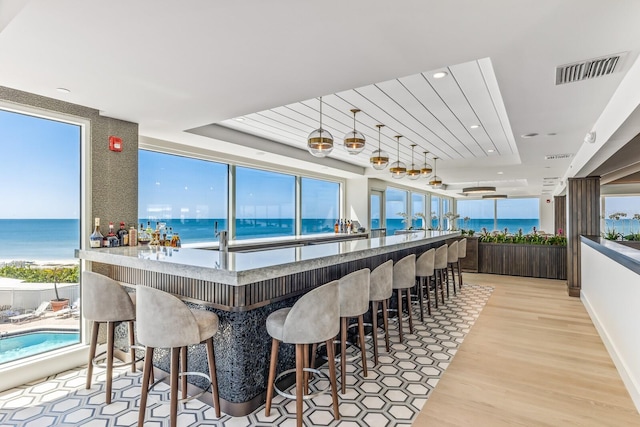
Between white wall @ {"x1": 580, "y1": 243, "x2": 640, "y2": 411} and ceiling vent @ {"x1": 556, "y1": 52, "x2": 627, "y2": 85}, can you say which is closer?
ceiling vent @ {"x1": 556, "y1": 52, "x2": 627, "y2": 85}

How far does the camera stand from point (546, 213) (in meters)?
16.3

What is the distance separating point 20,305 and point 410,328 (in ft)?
12.7

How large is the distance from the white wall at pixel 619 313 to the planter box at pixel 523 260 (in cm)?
280

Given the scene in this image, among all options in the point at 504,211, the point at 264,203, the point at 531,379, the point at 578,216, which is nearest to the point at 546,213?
the point at 504,211

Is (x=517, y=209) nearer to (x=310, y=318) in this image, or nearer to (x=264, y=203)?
(x=264, y=203)

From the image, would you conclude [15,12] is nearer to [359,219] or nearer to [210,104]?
[210,104]

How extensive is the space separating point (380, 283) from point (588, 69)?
2254mm

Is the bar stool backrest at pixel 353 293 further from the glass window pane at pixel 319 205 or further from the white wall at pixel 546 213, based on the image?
the white wall at pixel 546 213

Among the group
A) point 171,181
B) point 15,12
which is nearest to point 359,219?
point 171,181

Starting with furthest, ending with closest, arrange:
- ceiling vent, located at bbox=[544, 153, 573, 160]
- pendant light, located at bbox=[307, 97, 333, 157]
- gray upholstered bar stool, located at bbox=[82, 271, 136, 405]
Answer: ceiling vent, located at bbox=[544, 153, 573, 160]
pendant light, located at bbox=[307, 97, 333, 157]
gray upholstered bar stool, located at bbox=[82, 271, 136, 405]

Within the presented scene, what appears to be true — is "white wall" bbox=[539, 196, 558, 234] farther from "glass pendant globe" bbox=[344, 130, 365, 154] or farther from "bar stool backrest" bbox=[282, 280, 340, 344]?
"bar stool backrest" bbox=[282, 280, 340, 344]

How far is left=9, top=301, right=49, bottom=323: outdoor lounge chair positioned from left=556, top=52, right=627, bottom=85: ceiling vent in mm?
4752

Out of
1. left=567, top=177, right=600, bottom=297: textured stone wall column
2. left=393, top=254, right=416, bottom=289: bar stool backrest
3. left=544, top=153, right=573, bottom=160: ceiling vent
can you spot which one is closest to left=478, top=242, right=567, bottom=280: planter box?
left=567, top=177, right=600, bottom=297: textured stone wall column

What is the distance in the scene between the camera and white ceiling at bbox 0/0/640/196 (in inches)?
70.4
